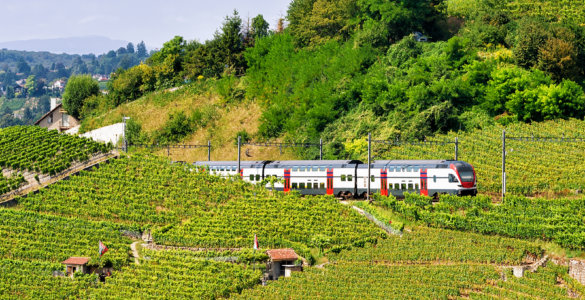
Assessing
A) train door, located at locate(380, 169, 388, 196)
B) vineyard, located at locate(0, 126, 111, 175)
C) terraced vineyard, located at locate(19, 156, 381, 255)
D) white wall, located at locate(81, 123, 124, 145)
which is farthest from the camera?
white wall, located at locate(81, 123, 124, 145)

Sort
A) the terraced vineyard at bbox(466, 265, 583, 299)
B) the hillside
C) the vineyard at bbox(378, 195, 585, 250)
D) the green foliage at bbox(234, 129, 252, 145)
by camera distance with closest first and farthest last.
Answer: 1. the terraced vineyard at bbox(466, 265, 583, 299)
2. the hillside
3. the vineyard at bbox(378, 195, 585, 250)
4. the green foliage at bbox(234, 129, 252, 145)

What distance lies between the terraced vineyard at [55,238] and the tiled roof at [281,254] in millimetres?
7727

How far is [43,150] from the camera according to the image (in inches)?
2309

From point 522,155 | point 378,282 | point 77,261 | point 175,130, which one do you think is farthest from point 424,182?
point 175,130

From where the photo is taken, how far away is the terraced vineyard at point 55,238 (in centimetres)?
4178

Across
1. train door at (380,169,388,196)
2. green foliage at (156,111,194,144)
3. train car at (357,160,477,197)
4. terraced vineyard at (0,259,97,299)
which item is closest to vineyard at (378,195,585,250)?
train car at (357,160,477,197)

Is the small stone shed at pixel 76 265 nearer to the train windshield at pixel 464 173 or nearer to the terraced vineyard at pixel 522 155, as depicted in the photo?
the train windshield at pixel 464 173

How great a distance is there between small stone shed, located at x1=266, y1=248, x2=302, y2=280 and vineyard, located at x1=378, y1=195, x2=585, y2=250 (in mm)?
8401

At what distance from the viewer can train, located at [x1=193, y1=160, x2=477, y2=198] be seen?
147 ft

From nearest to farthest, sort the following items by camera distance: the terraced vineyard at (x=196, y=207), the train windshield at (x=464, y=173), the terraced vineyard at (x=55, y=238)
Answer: the terraced vineyard at (x=55, y=238) < the terraced vineyard at (x=196, y=207) < the train windshield at (x=464, y=173)

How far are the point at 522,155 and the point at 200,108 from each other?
30776mm

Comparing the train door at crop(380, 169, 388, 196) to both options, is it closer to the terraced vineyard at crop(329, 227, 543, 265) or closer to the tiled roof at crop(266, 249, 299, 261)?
the terraced vineyard at crop(329, 227, 543, 265)

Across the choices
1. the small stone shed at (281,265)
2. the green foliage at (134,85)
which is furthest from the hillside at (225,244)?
the green foliage at (134,85)

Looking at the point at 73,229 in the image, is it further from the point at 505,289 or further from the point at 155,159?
the point at 505,289
